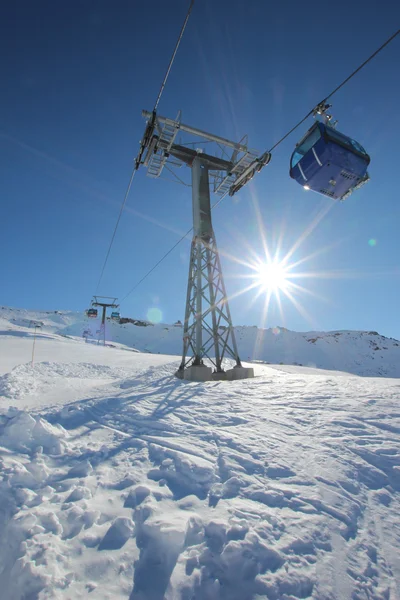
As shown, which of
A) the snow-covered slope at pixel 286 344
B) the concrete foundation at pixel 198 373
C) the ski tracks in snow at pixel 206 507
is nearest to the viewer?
the ski tracks in snow at pixel 206 507

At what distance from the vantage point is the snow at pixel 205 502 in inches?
68.8

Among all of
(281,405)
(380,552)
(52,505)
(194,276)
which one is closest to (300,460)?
(380,552)

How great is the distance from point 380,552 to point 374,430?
219cm

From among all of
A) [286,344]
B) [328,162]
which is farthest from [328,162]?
[286,344]

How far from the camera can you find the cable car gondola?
6.64m

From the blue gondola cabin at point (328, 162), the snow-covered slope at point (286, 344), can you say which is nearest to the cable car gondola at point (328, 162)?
the blue gondola cabin at point (328, 162)

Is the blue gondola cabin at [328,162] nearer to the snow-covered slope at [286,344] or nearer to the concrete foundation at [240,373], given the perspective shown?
the concrete foundation at [240,373]

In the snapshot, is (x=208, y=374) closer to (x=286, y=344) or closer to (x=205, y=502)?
(x=205, y=502)

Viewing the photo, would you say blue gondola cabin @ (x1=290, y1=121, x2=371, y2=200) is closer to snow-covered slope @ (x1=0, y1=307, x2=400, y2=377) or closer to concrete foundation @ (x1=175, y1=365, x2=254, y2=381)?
concrete foundation @ (x1=175, y1=365, x2=254, y2=381)

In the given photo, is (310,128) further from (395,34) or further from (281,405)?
(281,405)

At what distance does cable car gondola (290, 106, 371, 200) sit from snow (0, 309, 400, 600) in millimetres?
5479

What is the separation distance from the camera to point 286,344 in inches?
2100

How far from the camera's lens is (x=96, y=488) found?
8.83 ft

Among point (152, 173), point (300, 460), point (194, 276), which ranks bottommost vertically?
point (300, 460)
